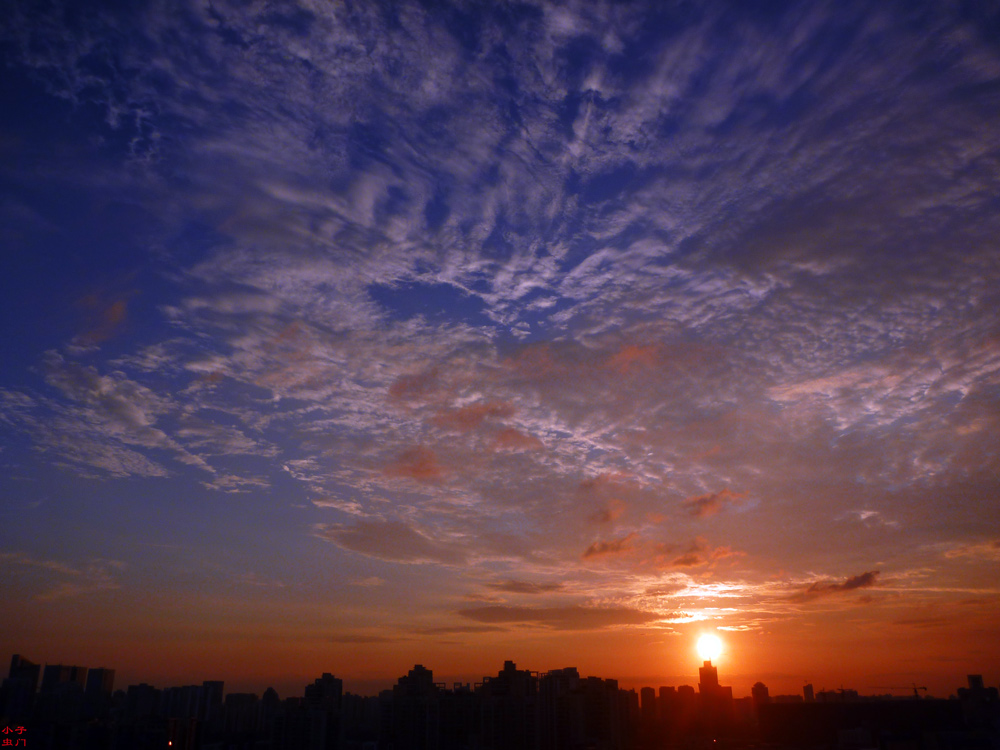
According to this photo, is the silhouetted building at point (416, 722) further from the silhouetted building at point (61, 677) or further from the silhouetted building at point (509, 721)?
the silhouetted building at point (61, 677)

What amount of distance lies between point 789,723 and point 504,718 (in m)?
34.9

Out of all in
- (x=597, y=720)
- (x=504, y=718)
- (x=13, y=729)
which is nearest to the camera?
(x=13, y=729)

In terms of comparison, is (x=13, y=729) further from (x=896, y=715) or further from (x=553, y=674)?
(x=896, y=715)

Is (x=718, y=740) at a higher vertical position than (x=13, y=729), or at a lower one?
lower

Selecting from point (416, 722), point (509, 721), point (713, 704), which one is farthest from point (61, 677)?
point (713, 704)

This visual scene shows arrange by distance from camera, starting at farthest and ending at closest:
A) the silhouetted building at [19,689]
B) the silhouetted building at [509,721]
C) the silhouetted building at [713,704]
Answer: the silhouetted building at [713,704] → the silhouetted building at [509,721] → the silhouetted building at [19,689]

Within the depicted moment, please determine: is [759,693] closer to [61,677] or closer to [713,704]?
[713,704]

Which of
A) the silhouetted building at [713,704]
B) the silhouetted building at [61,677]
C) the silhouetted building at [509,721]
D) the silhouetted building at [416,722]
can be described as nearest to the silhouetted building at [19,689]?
the silhouetted building at [61,677]

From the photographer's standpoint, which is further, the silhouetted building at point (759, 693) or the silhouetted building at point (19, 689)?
the silhouetted building at point (759, 693)

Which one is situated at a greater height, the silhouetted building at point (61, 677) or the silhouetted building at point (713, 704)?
the silhouetted building at point (61, 677)

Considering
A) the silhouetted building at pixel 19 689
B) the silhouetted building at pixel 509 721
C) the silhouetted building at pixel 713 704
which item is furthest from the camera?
the silhouetted building at pixel 713 704

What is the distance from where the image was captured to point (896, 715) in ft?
209

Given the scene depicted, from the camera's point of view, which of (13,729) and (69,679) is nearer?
(13,729)

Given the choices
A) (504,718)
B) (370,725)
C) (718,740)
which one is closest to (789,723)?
(718,740)
